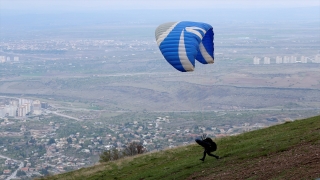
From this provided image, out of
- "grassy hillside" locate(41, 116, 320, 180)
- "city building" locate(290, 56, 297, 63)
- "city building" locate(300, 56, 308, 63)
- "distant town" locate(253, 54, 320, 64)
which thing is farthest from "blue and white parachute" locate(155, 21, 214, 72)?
"city building" locate(290, 56, 297, 63)

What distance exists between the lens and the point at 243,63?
8425 centimetres

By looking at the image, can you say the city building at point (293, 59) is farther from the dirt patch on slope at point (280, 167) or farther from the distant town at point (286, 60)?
the dirt patch on slope at point (280, 167)

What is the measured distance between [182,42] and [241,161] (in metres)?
3.75

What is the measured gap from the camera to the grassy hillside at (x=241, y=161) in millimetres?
11741

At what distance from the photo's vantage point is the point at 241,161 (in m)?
13.4

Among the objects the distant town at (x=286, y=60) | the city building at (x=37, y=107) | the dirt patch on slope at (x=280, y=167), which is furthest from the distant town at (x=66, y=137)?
the distant town at (x=286, y=60)

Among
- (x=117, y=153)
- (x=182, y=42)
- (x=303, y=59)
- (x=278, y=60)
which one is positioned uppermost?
(x=182, y=42)

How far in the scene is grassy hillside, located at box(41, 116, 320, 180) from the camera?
11.7 meters

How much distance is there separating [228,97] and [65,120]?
17951 millimetres

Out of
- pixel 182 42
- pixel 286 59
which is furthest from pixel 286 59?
pixel 182 42

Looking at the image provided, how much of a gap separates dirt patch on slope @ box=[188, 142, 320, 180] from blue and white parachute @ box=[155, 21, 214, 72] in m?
3.09

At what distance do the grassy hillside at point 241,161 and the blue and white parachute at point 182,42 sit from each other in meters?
2.69

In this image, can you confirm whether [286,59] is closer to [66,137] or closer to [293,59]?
[293,59]

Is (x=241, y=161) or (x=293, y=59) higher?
(x=241, y=161)
